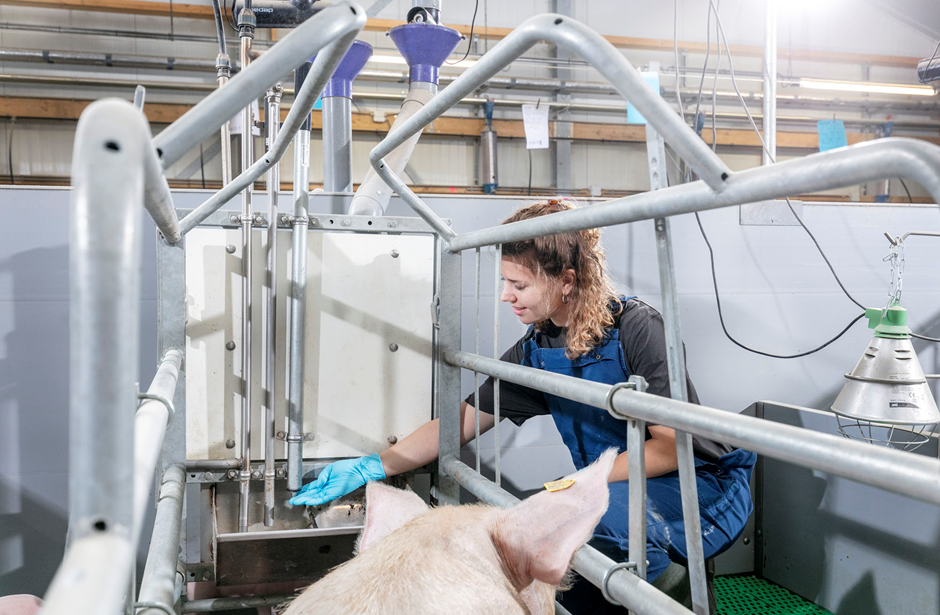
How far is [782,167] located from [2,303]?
2.18 metres

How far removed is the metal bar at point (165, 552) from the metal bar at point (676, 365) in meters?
0.66

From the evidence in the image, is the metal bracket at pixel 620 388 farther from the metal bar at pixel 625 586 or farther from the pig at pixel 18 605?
the pig at pixel 18 605

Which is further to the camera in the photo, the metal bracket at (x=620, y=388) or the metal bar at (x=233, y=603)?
the metal bar at (x=233, y=603)

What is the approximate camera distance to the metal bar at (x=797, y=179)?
489 millimetres

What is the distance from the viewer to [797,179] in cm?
59

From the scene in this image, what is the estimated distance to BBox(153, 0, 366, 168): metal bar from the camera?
0.49 m

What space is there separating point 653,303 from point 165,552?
6.36 ft

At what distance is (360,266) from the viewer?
1.73 meters

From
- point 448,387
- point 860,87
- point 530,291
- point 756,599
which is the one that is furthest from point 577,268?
point 860,87

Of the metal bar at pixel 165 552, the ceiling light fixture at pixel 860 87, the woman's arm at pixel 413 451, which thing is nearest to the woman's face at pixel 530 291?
the woman's arm at pixel 413 451

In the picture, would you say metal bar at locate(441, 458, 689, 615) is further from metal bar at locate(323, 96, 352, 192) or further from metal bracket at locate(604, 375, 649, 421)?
metal bar at locate(323, 96, 352, 192)

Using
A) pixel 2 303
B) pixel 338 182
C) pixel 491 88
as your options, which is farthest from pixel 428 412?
pixel 491 88

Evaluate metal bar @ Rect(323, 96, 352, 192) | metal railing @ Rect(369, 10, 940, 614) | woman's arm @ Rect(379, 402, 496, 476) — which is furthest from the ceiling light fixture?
metal railing @ Rect(369, 10, 940, 614)

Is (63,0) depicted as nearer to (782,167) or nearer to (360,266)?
(360,266)
